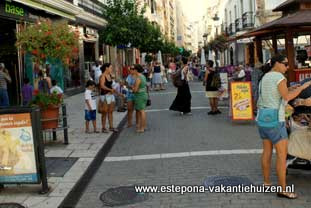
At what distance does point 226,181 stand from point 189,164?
49.4 inches

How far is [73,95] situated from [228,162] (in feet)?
52.6

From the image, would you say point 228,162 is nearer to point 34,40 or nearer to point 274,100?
point 274,100

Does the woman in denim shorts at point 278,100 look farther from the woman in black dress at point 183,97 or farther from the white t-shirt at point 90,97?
the woman in black dress at point 183,97

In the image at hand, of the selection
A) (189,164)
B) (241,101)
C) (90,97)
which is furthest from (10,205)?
(241,101)

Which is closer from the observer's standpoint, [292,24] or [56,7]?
[292,24]

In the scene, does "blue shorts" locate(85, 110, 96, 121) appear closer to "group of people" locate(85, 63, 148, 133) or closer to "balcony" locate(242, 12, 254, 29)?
"group of people" locate(85, 63, 148, 133)

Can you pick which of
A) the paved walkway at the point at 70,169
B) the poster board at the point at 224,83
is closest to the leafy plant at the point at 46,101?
the paved walkway at the point at 70,169

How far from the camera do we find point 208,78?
1372cm

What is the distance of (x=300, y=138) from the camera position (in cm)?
580

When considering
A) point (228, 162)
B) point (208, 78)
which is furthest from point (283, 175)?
point (208, 78)

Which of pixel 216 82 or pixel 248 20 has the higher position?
pixel 248 20

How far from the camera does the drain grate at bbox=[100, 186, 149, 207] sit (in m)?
5.69

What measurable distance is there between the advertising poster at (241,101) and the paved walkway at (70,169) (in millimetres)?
3102

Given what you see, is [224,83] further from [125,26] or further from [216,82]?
[125,26]
